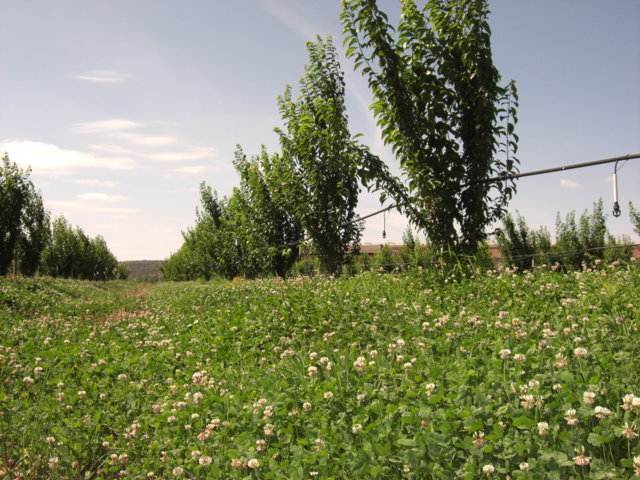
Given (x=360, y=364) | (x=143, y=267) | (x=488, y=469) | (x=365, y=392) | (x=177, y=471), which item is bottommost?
(x=177, y=471)

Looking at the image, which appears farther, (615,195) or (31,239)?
(31,239)

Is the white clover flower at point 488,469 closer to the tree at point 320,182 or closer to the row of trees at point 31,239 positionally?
the tree at point 320,182

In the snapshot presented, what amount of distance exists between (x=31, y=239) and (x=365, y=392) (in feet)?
120

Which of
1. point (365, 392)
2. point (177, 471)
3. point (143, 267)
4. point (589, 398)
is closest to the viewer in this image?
point (589, 398)

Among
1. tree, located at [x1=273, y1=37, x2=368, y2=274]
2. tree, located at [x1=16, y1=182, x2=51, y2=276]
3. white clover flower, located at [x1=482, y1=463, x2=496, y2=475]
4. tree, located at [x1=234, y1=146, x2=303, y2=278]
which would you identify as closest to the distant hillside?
tree, located at [x1=16, y1=182, x2=51, y2=276]

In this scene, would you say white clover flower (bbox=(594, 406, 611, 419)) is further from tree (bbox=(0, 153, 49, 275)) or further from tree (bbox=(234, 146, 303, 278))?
tree (bbox=(0, 153, 49, 275))

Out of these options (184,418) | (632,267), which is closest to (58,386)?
(184,418)

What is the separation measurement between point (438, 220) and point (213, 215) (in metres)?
29.2

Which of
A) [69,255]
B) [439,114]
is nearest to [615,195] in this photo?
[439,114]

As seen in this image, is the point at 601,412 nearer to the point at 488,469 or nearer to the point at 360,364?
the point at 488,469

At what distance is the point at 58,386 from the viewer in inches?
207

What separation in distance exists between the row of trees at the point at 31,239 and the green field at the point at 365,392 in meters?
24.8

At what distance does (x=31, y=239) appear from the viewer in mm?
32938

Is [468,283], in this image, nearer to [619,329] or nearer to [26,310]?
[619,329]
